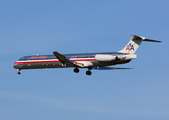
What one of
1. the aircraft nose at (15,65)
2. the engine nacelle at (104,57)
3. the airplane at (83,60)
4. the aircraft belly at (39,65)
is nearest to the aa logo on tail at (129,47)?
the airplane at (83,60)

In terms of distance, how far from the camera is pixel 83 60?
47062mm

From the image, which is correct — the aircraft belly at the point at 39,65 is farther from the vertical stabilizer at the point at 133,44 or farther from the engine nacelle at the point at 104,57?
the vertical stabilizer at the point at 133,44

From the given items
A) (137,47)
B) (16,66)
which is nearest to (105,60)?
(137,47)

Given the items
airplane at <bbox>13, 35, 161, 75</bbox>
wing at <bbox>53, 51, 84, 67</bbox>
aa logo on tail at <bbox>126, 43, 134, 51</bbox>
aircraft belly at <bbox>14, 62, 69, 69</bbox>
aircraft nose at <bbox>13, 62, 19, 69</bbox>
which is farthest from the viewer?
aircraft nose at <bbox>13, 62, 19, 69</bbox>

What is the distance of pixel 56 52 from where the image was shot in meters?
44.4

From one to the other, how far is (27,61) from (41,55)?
2405mm

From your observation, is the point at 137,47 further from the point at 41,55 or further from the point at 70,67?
the point at 41,55

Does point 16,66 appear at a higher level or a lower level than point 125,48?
lower

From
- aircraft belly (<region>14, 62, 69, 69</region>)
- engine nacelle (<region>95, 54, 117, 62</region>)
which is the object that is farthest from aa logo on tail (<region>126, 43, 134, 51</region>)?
aircraft belly (<region>14, 62, 69, 69</region>)

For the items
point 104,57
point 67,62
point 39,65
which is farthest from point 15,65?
point 104,57

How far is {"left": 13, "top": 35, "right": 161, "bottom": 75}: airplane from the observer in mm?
44031

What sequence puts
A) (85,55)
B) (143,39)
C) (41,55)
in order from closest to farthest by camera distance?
(143,39) → (85,55) → (41,55)

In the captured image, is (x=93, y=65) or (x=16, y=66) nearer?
(x=93, y=65)

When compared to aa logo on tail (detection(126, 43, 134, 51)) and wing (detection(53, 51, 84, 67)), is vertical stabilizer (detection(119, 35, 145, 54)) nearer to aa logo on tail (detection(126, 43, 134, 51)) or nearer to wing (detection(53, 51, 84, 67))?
aa logo on tail (detection(126, 43, 134, 51))
